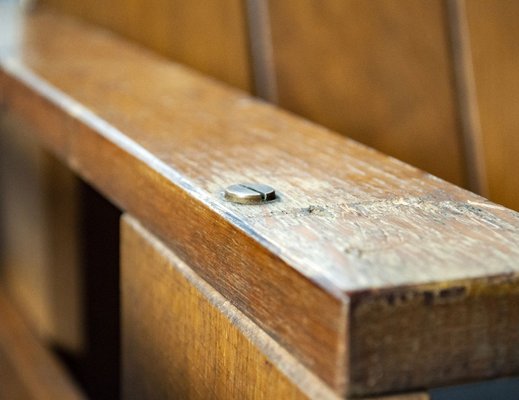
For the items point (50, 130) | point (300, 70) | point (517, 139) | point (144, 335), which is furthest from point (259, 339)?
point (517, 139)

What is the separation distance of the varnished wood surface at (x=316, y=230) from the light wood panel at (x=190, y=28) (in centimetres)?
64

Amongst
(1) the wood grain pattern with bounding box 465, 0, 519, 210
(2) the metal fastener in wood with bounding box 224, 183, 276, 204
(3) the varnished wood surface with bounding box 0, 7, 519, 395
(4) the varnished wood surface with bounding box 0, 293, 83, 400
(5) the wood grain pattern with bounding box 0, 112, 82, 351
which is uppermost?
(2) the metal fastener in wood with bounding box 224, 183, 276, 204

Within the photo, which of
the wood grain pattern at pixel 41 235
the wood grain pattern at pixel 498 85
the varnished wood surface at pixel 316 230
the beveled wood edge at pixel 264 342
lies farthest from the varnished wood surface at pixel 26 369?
the wood grain pattern at pixel 498 85

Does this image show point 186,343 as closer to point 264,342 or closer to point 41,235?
point 264,342

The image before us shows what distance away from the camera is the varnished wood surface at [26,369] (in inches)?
60.2

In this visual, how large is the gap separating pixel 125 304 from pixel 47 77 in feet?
1.35

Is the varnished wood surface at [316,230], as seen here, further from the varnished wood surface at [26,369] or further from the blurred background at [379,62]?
the blurred background at [379,62]

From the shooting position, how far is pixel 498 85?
196cm

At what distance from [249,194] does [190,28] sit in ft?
3.73

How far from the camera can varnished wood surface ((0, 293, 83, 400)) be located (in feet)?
5.01

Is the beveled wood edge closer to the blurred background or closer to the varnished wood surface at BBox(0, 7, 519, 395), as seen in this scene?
the varnished wood surface at BBox(0, 7, 519, 395)

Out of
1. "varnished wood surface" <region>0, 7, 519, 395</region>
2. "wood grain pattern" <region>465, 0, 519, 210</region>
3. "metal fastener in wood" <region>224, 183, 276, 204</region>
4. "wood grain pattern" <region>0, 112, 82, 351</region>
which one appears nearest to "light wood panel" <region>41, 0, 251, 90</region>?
"wood grain pattern" <region>0, 112, 82, 351</region>

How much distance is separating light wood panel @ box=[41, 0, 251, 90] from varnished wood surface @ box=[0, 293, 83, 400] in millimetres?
569

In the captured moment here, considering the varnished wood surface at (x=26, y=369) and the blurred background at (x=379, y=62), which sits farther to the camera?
the blurred background at (x=379, y=62)
